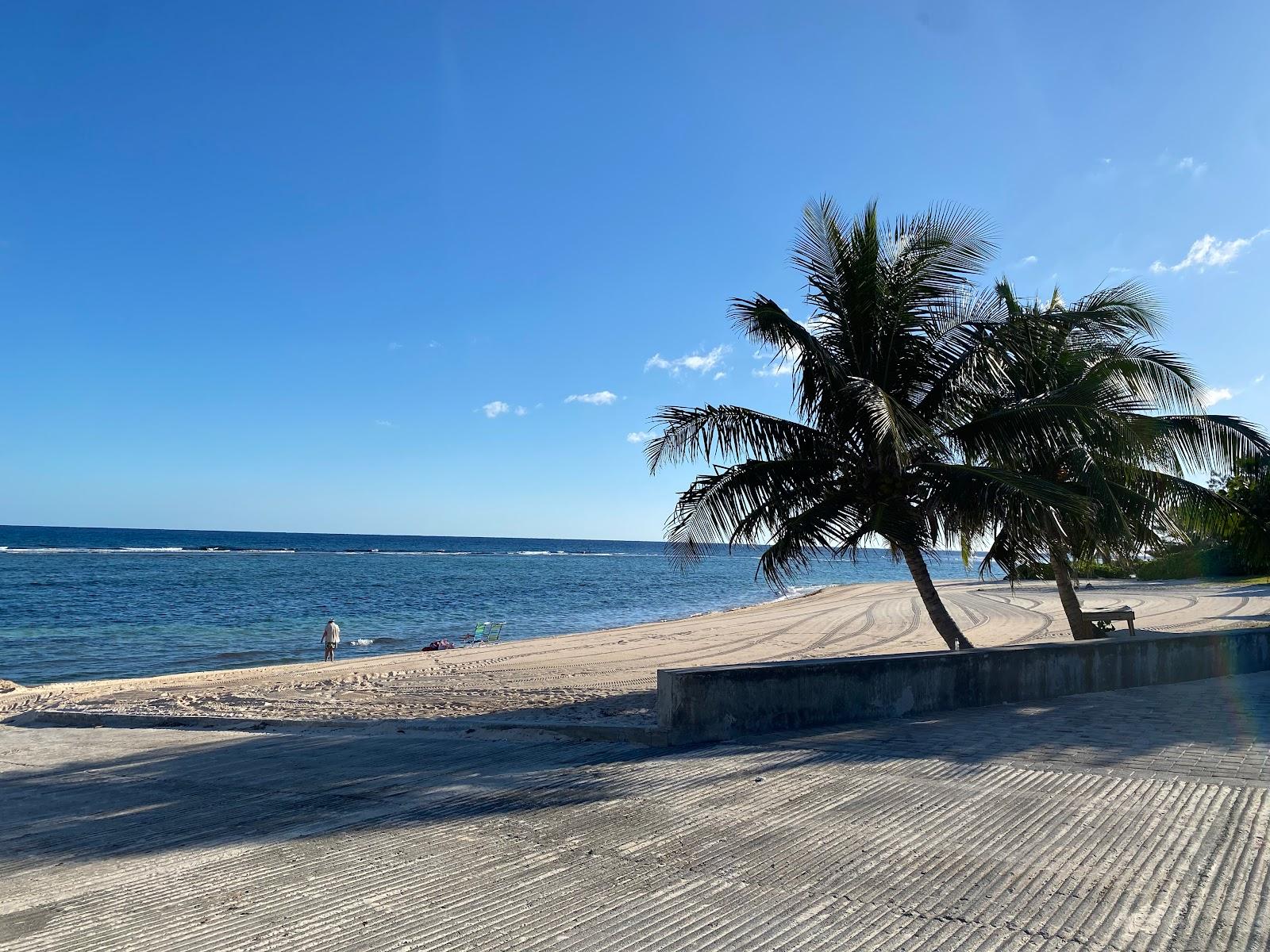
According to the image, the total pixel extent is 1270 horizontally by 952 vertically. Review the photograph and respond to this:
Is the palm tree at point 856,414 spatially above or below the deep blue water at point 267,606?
above

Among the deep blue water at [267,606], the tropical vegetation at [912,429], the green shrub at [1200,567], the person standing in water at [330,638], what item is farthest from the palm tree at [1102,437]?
the green shrub at [1200,567]

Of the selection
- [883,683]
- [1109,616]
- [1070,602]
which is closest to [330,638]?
[1070,602]

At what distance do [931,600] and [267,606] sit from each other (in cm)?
3255

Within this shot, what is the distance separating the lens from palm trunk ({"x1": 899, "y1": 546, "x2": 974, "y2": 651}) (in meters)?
10.3

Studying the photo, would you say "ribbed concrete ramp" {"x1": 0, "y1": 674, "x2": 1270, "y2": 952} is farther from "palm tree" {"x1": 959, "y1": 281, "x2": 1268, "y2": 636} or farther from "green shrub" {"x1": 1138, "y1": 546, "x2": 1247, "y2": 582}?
"green shrub" {"x1": 1138, "y1": 546, "x2": 1247, "y2": 582}

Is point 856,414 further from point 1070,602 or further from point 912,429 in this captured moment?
point 1070,602

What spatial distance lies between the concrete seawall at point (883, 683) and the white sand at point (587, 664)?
1.00 metres

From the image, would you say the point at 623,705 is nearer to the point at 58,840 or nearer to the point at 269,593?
the point at 58,840

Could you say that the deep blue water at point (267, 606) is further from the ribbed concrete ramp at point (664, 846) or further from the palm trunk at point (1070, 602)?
the ribbed concrete ramp at point (664, 846)

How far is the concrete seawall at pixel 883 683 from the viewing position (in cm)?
704

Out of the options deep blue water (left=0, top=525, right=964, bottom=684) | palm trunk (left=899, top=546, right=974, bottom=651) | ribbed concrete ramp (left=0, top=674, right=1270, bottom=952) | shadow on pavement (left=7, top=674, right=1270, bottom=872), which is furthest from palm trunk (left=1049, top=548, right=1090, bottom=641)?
ribbed concrete ramp (left=0, top=674, right=1270, bottom=952)

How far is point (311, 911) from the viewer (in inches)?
139

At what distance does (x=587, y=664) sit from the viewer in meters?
16.9

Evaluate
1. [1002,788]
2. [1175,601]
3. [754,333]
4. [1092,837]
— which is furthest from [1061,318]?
[1175,601]
